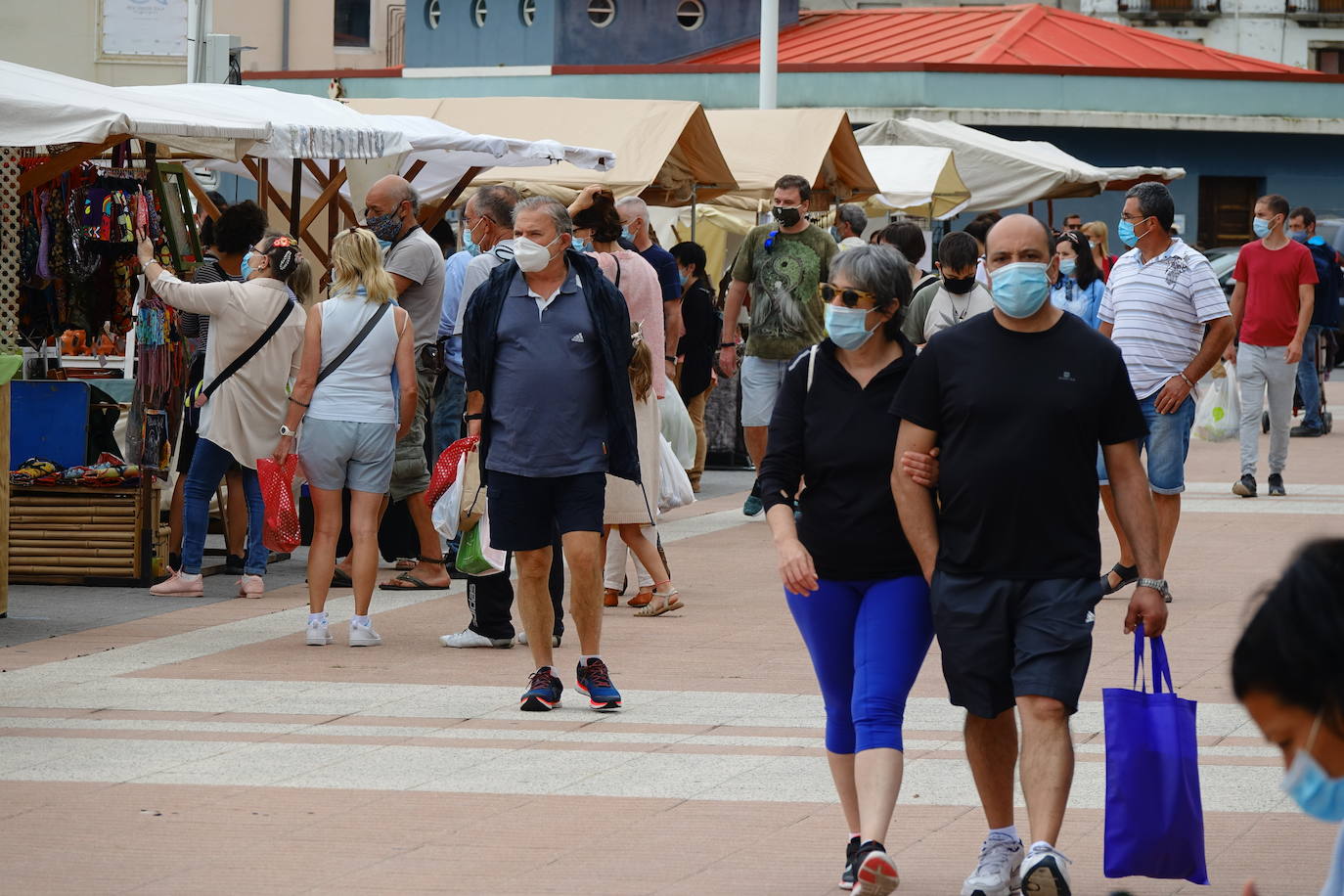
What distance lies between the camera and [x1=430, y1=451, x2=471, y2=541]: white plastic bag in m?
8.47


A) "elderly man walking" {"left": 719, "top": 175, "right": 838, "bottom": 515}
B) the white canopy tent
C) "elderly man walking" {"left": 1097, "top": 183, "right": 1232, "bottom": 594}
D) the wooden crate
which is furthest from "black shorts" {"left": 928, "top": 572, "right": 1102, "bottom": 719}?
the white canopy tent

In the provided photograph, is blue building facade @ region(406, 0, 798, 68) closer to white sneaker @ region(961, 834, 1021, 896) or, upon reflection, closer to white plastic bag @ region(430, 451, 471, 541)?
white plastic bag @ region(430, 451, 471, 541)

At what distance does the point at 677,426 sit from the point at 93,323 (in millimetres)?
3318

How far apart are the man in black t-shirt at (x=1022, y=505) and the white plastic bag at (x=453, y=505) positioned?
353 cm

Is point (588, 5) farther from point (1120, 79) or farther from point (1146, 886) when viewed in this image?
point (1146, 886)

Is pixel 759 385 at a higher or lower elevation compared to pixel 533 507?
higher

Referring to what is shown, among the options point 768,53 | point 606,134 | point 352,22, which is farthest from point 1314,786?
point 352,22

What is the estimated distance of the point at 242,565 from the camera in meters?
11.6

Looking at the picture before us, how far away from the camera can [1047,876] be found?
16.0ft

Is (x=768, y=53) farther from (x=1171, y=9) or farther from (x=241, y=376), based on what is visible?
(x=1171, y=9)

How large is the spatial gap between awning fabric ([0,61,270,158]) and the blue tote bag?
5962mm

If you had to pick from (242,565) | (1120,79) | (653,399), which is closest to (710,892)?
(653,399)

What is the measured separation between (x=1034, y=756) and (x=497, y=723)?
9.36 ft

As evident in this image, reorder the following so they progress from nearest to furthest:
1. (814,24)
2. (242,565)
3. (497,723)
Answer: (497,723) < (242,565) < (814,24)
